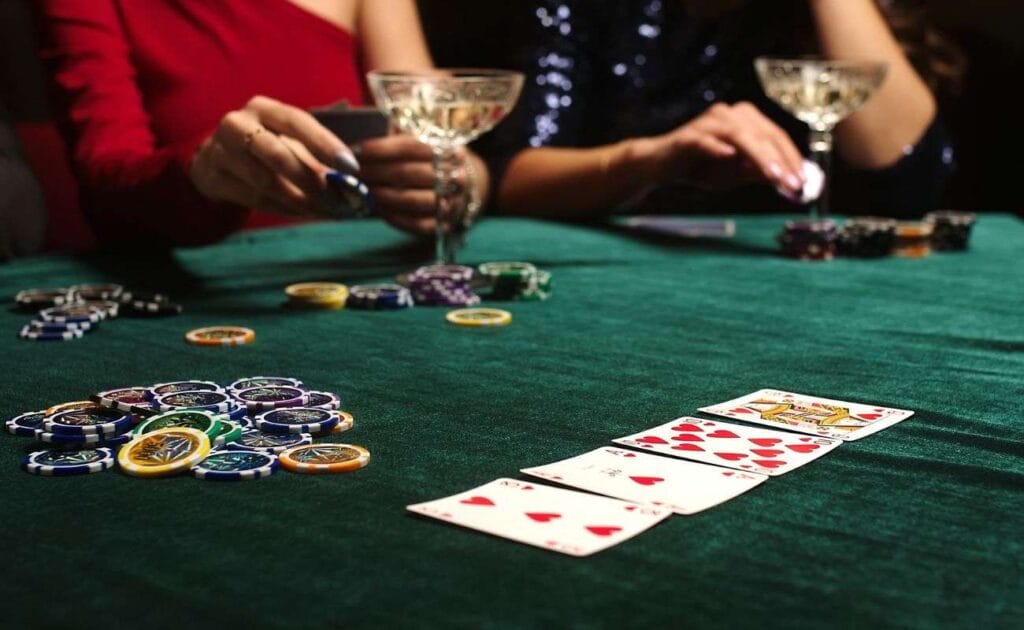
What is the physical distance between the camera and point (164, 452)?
2.93 ft

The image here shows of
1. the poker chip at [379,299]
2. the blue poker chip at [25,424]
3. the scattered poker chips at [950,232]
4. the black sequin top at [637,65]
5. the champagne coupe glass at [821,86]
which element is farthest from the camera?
the black sequin top at [637,65]

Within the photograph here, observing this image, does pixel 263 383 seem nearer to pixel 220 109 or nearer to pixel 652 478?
pixel 652 478

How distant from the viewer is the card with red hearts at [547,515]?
750 mm

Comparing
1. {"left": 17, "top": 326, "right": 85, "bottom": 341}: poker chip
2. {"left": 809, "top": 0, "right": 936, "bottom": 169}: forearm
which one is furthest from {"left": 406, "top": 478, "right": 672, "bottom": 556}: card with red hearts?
{"left": 809, "top": 0, "right": 936, "bottom": 169}: forearm

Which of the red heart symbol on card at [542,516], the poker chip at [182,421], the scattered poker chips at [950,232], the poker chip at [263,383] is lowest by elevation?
the red heart symbol on card at [542,516]

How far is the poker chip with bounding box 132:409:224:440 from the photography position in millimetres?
944

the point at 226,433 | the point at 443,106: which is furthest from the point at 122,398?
the point at 443,106

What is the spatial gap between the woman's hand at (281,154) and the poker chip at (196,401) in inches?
23.2

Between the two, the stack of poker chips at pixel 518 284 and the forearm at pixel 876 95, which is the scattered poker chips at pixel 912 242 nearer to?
the forearm at pixel 876 95

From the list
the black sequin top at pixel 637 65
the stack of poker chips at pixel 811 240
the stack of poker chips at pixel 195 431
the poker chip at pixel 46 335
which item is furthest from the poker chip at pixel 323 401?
the black sequin top at pixel 637 65

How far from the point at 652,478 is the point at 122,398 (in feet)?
1.68

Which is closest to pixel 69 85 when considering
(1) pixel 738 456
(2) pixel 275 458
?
(2) pixel 275 458

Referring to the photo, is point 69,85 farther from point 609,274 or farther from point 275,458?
point 275,458

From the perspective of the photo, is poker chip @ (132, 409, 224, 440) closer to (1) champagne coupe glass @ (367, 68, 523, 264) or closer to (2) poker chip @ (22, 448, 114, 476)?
(2) poker chip @ (22, 448, 114, 476)
